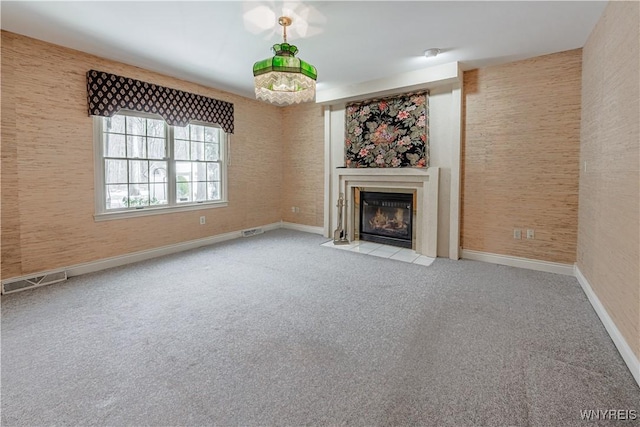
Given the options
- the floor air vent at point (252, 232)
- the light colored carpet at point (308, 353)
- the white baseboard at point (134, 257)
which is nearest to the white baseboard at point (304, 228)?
the floor air vent at point (252, 232)

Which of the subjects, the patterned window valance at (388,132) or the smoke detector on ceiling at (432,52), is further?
the patterned window valance at (388,132)

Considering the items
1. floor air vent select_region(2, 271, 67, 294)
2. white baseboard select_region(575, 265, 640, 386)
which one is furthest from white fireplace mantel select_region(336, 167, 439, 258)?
floor air vent select_region(2, 271, 67, 294)

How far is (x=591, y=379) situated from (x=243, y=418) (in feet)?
6.58

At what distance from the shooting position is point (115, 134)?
157 inches

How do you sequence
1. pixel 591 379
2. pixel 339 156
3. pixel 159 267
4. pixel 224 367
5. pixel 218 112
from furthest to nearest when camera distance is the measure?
pixel 339 156 < pixel 218 112 < pixel 159 267 < pixel 224 367 < pixel 591 379

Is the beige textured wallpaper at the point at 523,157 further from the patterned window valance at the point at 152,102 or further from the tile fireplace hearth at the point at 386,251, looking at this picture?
the patterned window valance at the point at 152,102

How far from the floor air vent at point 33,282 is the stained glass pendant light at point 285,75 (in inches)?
121

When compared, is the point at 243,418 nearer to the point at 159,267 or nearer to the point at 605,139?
the point at 159,267

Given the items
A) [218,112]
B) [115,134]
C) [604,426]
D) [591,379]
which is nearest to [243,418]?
[604,426]

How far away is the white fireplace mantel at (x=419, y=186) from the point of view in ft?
14.4

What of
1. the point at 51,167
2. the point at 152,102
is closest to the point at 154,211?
the point at 51,167

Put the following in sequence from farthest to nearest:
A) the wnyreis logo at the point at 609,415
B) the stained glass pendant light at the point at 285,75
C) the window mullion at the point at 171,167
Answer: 1. the window mullion at the point at 171,167
2. the stained glass pendant light at the point at 285,75
3. the wnyreis logo at the point at 609,415

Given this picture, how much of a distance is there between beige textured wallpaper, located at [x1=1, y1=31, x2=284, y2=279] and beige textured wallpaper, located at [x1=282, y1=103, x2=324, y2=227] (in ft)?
7.99

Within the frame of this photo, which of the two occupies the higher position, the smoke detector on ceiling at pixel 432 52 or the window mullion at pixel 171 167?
the smoke detector on ceiling at pixel 432 52
